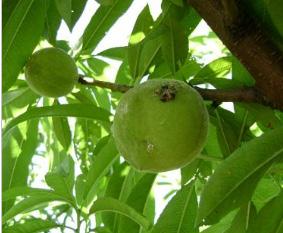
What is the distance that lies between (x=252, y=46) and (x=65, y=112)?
663 mm

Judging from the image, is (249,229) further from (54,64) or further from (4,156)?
(4,156)

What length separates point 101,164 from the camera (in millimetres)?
1814

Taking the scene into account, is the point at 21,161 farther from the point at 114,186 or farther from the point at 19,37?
the point at 19,37

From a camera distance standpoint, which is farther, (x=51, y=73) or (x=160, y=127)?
(x=51, y=73)


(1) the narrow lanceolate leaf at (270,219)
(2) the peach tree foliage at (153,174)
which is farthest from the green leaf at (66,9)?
(1) the narrow lanceolate leaf at (270,219)

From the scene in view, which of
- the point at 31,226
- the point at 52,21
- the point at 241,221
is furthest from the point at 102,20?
the point at 241,221

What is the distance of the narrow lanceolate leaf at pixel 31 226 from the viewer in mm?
1794

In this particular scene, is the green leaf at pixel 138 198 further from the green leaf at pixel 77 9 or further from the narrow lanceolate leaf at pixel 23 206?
the green leaf at pixel 77 9

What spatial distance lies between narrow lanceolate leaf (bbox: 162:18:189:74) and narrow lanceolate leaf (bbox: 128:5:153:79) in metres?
0.15

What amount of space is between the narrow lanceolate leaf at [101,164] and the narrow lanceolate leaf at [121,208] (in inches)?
6.6

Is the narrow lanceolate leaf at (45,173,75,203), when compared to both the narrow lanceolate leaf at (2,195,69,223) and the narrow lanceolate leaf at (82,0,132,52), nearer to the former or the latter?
the narrow lanceolate leaf at (2,195,69,223)

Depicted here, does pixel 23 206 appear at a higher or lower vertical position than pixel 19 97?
lower

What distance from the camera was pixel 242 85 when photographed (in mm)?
1554

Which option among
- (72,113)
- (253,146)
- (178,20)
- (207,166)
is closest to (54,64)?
(72,113)
